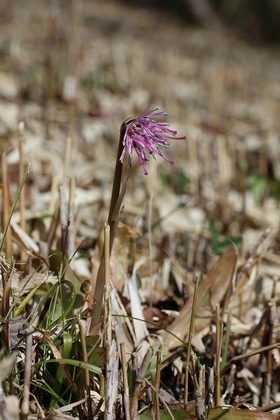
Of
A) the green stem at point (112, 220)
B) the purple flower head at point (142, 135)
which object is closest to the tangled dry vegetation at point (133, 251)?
the green stem at point (112, 220)

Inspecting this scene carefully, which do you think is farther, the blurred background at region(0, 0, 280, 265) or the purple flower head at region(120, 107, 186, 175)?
the blurred background at region(0, 0, 280, 265)

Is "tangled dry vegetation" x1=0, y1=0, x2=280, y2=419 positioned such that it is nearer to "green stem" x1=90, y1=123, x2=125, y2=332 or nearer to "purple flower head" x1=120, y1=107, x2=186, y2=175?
"green stem" x1=90, y1=123, x2=125, y2=332

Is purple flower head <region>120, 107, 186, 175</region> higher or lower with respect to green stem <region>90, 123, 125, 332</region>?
higher

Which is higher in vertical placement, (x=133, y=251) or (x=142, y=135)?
(x=142, y=135)

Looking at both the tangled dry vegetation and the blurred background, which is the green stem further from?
the blurred background

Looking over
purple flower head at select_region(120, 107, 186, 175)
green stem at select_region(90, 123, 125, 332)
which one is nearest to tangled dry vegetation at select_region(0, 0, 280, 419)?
green stem at select_region(90, 123, 125, 332)

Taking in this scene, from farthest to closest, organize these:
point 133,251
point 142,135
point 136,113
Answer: point 136,113 → point 133,251 → point 142,135

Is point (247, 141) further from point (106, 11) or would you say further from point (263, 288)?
point (106, 11)

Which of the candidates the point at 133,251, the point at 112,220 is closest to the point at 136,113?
the point at 133,251

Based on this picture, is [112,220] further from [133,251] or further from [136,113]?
[136,113]
